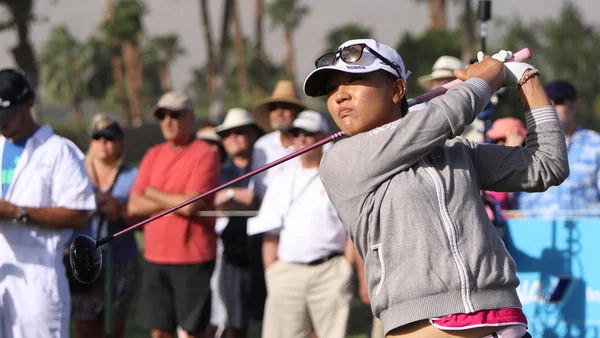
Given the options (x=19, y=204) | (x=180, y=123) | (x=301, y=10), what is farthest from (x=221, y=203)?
(x=301, y=10)

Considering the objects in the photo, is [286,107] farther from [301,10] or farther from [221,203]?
[301,10]

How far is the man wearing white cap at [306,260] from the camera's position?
247 inches

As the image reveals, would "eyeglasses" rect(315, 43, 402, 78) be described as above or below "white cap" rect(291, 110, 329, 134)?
above

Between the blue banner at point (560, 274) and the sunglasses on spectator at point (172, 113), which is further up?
the sunglasses on spectator at point (172, 113)

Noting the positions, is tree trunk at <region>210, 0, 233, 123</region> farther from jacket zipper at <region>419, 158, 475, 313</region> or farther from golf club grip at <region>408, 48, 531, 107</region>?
jacket zipper at <region>419, 158, 475, 313</region>

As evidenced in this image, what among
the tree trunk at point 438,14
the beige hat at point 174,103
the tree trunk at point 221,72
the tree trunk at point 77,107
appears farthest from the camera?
the tree trunk at point 77,107

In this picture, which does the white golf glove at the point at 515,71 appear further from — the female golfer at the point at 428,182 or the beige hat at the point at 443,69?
the beige hat at the point at 443,69

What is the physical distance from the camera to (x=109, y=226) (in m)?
7.57

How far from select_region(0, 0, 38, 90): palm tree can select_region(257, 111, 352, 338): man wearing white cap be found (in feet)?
86.1

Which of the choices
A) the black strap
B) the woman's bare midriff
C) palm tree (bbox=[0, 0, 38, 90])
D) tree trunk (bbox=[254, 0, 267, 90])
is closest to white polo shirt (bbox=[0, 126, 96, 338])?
the black strap

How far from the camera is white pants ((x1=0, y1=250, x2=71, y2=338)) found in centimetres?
499

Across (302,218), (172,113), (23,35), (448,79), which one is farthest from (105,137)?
(23,35)

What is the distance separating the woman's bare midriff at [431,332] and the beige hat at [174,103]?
4255mm

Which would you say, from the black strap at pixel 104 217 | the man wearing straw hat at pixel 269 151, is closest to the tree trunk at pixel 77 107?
the man wearing straw hat at pixel 269 151
